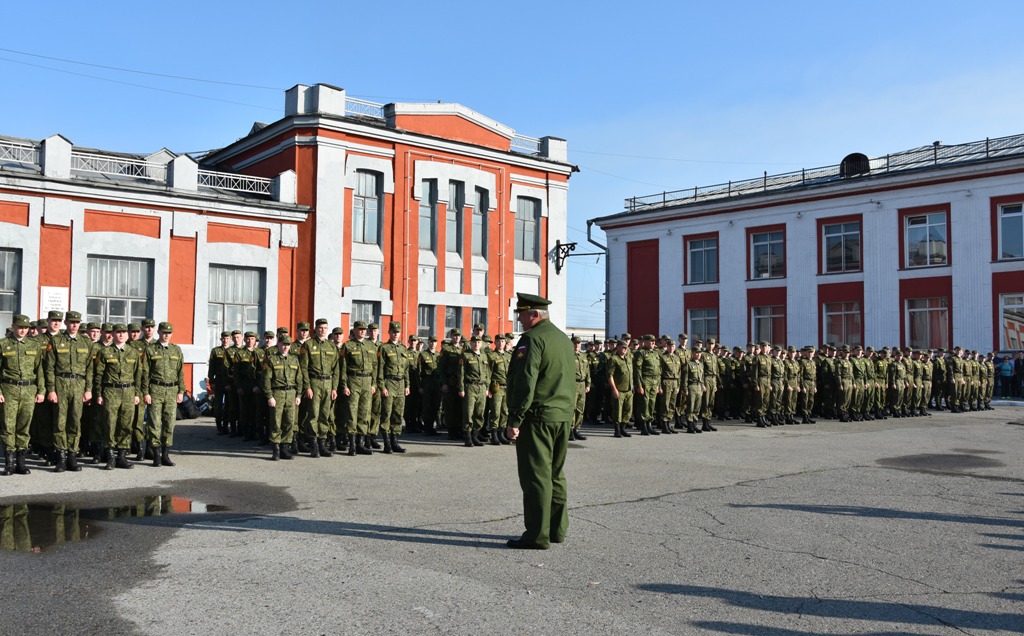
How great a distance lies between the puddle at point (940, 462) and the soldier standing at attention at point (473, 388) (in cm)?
633

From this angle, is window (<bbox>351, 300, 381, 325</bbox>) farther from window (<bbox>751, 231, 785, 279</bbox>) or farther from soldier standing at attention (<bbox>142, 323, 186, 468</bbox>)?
window (<bbox>751, 231, 785, 279</bbox>)

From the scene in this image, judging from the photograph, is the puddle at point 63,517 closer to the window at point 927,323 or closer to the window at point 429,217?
the window at point 429,217

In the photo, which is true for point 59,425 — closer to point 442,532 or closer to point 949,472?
point 442,532

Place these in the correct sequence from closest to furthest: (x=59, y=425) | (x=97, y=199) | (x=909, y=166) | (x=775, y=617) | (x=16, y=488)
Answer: (x=775, y=617) → (x=16, y=488) → (x=59, y=425) → (x=97, y=199) → (x=909, y=166)

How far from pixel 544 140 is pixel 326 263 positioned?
31.4ft

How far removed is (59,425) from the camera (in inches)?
436

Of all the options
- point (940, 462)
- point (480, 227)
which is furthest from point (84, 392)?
point (480, 227)

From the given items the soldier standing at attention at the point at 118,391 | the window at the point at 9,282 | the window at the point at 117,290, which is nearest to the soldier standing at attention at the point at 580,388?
the soldier standing at attention at the point at 118,391

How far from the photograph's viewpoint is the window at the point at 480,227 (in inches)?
1072

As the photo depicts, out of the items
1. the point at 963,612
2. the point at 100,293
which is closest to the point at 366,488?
the point at 963,612

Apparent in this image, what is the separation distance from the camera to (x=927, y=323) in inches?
1296

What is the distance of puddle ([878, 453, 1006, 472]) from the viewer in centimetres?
1181

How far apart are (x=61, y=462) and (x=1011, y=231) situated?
31.3 meters

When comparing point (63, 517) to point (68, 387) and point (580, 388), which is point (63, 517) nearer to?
point (68, 387)
